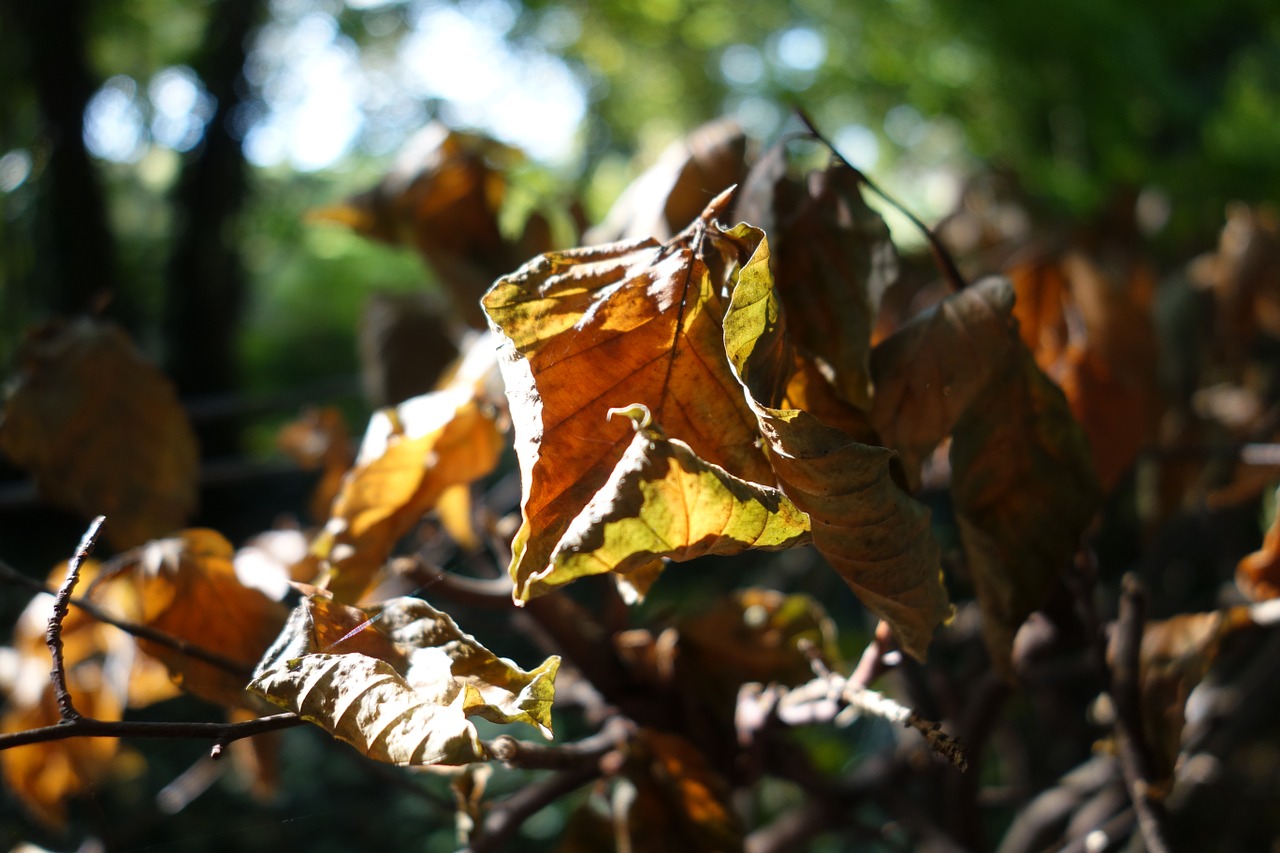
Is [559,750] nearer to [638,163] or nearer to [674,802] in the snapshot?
[674,802]

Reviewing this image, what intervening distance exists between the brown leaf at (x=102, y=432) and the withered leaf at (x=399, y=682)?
34 centimetres

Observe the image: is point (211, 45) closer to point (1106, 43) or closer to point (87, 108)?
point (87, 108)

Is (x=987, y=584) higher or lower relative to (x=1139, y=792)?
higher

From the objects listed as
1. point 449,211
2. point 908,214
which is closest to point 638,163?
point 449,211

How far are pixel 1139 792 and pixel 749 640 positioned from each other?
8.0 inches

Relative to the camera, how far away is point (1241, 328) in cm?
88

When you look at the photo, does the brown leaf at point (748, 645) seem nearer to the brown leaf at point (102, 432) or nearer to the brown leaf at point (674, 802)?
the brown leaf at point (674, 802)

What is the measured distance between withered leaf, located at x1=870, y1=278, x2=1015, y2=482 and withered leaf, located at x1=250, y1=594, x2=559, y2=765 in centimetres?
18

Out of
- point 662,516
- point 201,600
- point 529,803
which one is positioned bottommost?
point 529,803

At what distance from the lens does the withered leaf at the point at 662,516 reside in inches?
9.9

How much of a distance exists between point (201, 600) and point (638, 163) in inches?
52.7

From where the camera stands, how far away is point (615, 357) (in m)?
0.31

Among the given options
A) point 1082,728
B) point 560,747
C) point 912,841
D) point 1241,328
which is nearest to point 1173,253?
point 1241,328

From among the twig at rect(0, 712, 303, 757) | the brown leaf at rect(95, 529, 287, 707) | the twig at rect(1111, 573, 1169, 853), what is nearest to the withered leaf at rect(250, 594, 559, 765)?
the twig at rect(0, 712, 303, 757)
